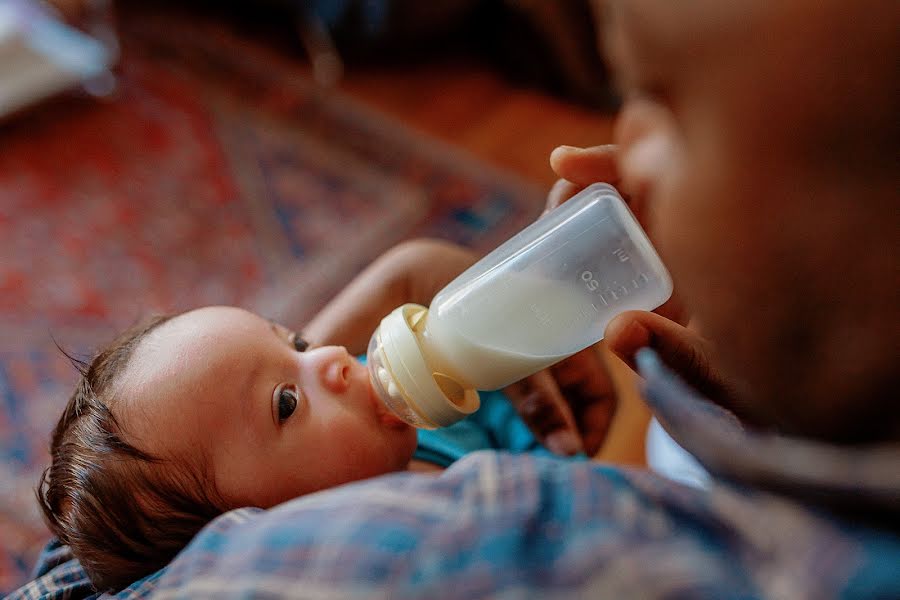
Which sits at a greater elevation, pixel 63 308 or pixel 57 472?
pixel 63 308

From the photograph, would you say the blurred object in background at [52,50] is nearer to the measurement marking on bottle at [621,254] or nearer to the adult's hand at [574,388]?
the adult's hand at [574,388]

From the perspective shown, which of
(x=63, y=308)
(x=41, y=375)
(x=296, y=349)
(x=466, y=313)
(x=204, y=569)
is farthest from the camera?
(x=63, y=308)

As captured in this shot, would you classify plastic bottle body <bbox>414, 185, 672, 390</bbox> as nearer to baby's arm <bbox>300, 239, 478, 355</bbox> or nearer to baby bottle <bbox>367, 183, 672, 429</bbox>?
baby bottle <bbox>367, 183, 672, 429</bbox>

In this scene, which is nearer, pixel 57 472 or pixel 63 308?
pixel 57 472

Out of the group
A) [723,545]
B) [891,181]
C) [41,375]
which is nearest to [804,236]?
[891,181]

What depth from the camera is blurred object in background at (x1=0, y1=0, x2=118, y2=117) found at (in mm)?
1876

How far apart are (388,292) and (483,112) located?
105 cm

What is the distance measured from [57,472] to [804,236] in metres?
0.69

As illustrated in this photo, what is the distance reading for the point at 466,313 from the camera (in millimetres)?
694

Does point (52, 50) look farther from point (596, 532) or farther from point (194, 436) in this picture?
point (596, 532)

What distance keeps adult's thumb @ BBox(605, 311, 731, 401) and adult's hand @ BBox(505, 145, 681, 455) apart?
0.31ft

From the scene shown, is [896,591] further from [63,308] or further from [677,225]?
[63,308]

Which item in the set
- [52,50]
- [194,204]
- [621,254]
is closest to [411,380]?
[621,254]

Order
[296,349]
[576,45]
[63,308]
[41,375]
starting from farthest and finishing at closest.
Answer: [576,45] → [63,308] → [41,375] → [296,349]
